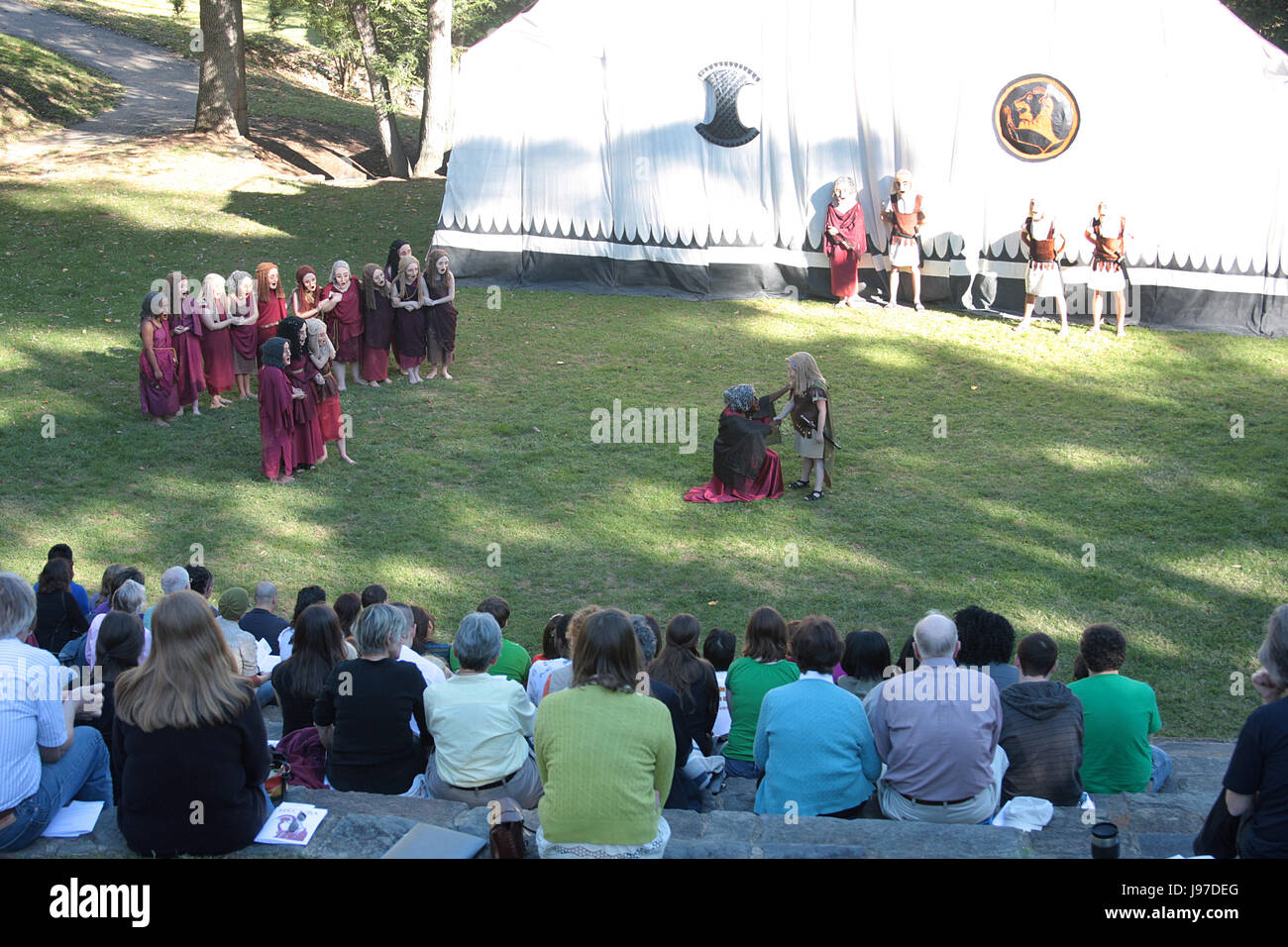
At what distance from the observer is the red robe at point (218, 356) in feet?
42.9

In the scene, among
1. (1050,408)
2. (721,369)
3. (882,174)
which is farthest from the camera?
(882,174)

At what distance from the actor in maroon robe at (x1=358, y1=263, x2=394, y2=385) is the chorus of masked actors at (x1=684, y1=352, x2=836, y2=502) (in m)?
4.70

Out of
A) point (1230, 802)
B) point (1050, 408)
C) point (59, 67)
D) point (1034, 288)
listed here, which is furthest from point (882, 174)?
point (59, 67)

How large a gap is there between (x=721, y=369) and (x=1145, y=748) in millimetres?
9210

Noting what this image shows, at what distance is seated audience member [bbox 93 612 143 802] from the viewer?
550 centimetres

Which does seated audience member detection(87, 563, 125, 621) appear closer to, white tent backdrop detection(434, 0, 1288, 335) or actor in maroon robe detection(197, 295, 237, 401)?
actor in maroon robe detection(197, 295, 237, 401)

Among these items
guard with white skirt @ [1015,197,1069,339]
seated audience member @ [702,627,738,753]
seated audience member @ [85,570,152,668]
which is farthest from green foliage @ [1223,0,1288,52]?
seated audience member @ [85,570,152,668]

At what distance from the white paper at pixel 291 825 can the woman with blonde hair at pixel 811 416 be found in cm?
716

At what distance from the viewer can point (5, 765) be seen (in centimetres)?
446

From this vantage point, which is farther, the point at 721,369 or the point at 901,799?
the point at 721,369

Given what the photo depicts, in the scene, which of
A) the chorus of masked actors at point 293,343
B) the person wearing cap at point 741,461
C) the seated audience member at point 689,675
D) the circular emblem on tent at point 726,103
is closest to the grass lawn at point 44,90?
the chorus of masked actors at point 293,343

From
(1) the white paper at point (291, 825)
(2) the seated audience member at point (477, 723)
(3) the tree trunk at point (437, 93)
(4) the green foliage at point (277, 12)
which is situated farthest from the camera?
(4) the green foliage at point (277, 12)

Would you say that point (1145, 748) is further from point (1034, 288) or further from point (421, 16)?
point (421, 16)

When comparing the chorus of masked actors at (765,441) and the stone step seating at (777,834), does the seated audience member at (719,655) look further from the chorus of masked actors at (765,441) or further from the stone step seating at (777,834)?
the chorus of masked actors at (765,441)
